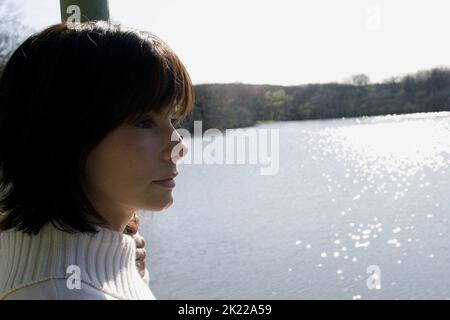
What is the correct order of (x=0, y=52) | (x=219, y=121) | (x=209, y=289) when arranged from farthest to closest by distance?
(x=219, y=121), (x=209, y=289), (x=0, y=52)

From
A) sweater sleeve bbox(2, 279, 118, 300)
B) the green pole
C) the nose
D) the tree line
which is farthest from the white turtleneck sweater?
the tree line

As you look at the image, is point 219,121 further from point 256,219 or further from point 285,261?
point 285,261

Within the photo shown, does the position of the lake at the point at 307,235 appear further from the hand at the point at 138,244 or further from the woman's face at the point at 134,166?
the woman's face at the point at 134,166

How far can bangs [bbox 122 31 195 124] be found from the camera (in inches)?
27.4

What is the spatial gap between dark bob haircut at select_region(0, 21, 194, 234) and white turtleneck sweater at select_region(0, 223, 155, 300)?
0.02m

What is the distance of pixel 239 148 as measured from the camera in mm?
28766

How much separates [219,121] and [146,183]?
26040 millimetres

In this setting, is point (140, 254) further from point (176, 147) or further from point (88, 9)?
point (88, 9)

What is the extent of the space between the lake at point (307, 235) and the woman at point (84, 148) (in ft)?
17.3

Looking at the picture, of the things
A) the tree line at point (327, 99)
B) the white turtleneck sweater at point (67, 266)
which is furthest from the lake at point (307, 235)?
the white turtleneck sweater at point (67, 266)

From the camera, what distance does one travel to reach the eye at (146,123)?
71cm

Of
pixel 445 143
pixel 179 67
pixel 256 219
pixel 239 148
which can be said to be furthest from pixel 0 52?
pixel 445 143

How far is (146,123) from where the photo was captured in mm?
716

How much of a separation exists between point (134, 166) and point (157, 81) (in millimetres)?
112
